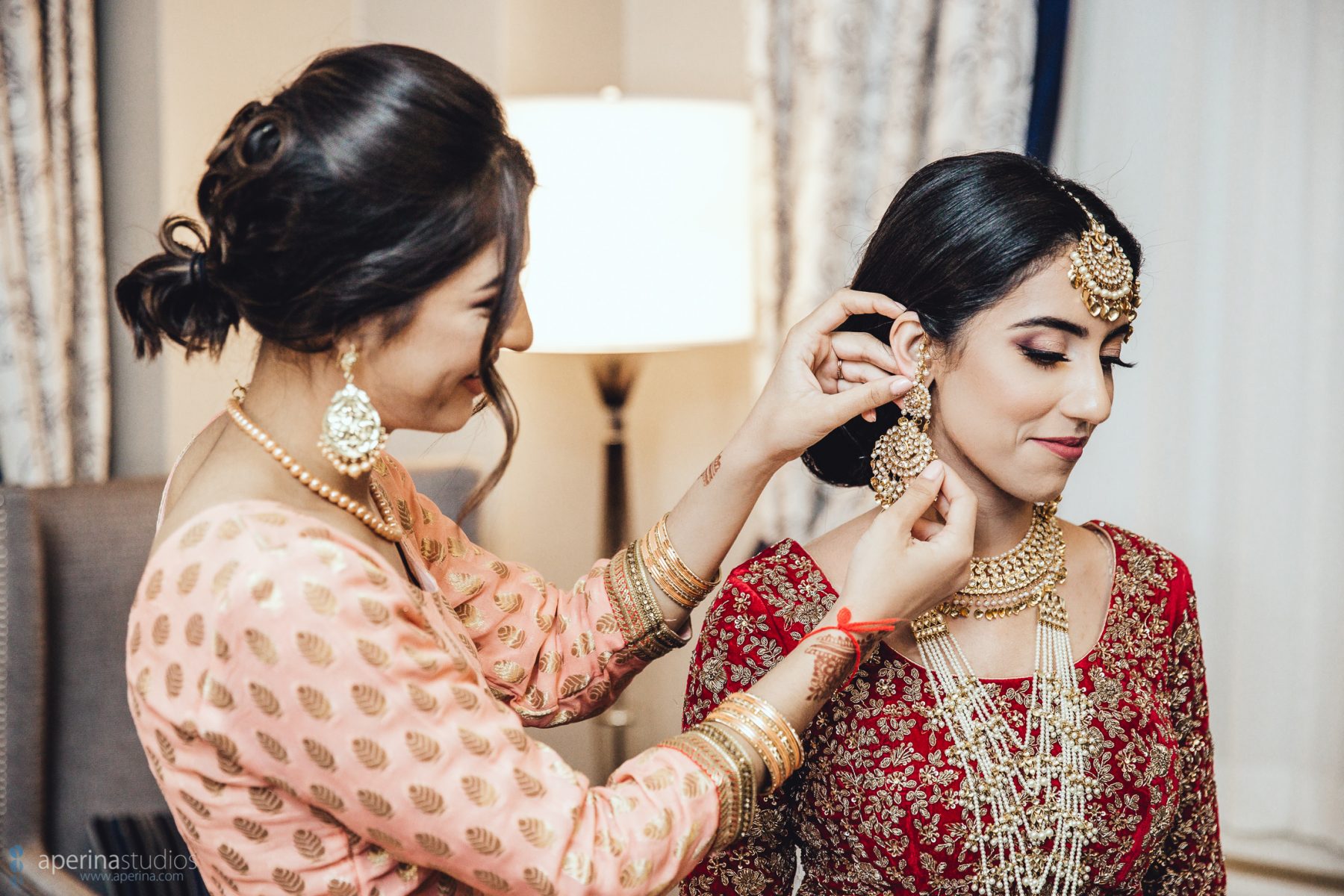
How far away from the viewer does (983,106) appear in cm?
230

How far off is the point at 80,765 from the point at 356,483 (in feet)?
3.94

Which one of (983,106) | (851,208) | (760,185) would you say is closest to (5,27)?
(760,185)

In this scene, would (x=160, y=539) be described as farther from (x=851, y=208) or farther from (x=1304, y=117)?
(x=1304, y=117)

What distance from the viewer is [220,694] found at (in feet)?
2.75

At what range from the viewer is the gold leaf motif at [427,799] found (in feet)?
2.78

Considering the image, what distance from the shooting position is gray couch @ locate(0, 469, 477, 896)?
1767 mm

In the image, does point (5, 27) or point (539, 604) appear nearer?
point (539, 604)

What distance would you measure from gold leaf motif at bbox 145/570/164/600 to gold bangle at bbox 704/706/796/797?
18.5 inches

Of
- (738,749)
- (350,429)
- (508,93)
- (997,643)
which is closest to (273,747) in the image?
(350,429)

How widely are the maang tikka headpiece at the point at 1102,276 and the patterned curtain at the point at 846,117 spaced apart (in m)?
1.12

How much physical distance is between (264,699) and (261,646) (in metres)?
0.04

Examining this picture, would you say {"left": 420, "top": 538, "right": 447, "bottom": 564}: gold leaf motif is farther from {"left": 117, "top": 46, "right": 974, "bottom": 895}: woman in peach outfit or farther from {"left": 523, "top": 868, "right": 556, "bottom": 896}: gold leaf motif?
{"left": 523, "top": 868, "right": 556, "bottom": 896}: gold leaf motif

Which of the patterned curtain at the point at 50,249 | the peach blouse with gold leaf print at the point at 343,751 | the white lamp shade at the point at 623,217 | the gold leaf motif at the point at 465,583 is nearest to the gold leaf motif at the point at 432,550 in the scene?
the gold leaf motif at the point at 465,583

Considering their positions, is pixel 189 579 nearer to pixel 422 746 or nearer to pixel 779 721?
pixel 422 746
